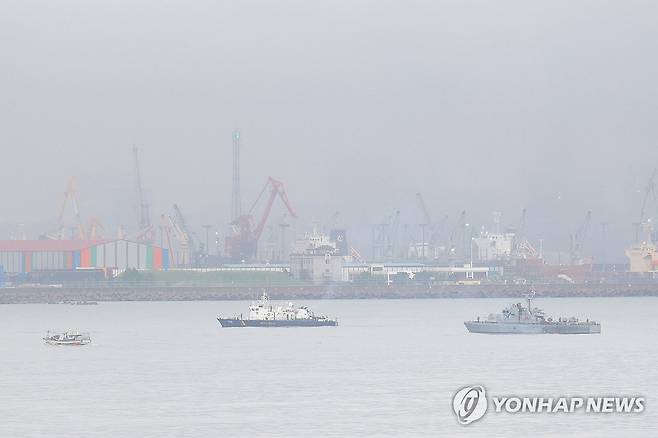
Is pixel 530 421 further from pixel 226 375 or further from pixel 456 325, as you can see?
pixel 456 325

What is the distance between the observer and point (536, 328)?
10231 centimetres

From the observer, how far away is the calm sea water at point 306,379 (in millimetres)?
51750

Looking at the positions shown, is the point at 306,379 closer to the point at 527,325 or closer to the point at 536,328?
the point at 536,328

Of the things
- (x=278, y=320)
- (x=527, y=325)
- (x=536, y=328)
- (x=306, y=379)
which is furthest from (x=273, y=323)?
(x=306, y=379)

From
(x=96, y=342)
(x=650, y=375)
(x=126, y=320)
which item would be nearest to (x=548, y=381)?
(x=650, y=375)

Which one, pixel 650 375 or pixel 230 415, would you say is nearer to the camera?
pixel 230 415

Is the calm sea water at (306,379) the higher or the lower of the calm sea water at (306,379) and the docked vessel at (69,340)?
the lower

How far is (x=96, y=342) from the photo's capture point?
96312 mm

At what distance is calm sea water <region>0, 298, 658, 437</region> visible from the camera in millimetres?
51750

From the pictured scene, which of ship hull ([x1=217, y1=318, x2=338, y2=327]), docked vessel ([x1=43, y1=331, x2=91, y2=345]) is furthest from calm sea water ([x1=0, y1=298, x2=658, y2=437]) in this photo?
ship hull ([x1=217, y1=318, x2=338, y2=327])

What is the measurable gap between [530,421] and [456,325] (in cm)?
6575

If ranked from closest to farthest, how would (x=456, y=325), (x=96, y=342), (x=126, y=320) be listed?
1. (x=96, y=342)
2. (x=456, y=325)
3. (x=126, y=320)

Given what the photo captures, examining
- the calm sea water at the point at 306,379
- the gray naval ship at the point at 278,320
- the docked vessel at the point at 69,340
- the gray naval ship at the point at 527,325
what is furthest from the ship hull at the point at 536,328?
the docked vessel at the point at 69,340

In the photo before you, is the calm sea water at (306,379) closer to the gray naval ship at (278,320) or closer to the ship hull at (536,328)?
the ship hull at (536,328)
